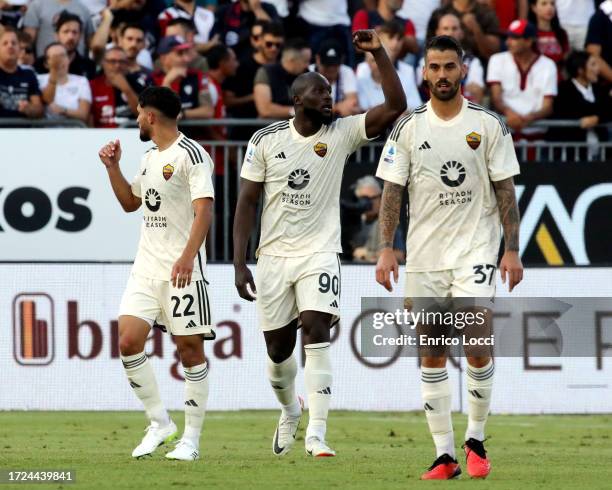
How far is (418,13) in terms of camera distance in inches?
718

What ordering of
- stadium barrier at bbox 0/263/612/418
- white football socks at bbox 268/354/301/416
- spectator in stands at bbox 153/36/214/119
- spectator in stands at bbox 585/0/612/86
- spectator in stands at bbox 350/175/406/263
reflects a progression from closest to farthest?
white football socks at bbox 268/354/301/416, stadium barrier at bbox 0/263/612/418, spectator in stands at bbox 350/175/406/263, spectator in stands at bbox 153/36/214/119, spectator in stands at bbox 585/0/612/86

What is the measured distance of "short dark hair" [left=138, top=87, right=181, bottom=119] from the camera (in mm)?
10031

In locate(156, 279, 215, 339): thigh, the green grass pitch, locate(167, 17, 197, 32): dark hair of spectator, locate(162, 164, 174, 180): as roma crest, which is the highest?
locate(167, 17, 197, 32): dark hair of spectator

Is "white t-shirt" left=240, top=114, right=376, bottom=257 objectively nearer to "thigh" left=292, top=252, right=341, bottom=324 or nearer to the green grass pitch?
"thigh" left=292, top=252, right=341, bottom=324

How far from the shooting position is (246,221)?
33.5 ft

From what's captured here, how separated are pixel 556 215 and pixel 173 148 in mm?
6201

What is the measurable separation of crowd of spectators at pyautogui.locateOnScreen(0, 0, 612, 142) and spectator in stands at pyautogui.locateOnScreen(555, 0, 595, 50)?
1.07 ft

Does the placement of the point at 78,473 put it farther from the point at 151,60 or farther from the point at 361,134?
the point at 151,60

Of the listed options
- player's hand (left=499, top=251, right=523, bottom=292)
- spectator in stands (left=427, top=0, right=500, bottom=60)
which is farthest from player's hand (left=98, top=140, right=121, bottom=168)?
spectator in stands (left=427, top=0, right=500, bottom=60)

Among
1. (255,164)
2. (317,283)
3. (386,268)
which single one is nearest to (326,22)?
(255,164)

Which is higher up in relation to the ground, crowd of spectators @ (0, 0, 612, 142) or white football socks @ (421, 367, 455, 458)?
crowd of spectators @ (0, 0, 612, 142)

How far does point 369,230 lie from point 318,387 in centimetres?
542

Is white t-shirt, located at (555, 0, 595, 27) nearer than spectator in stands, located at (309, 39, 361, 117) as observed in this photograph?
No

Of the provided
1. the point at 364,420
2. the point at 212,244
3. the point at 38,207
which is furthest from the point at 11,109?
the point at 364,420
